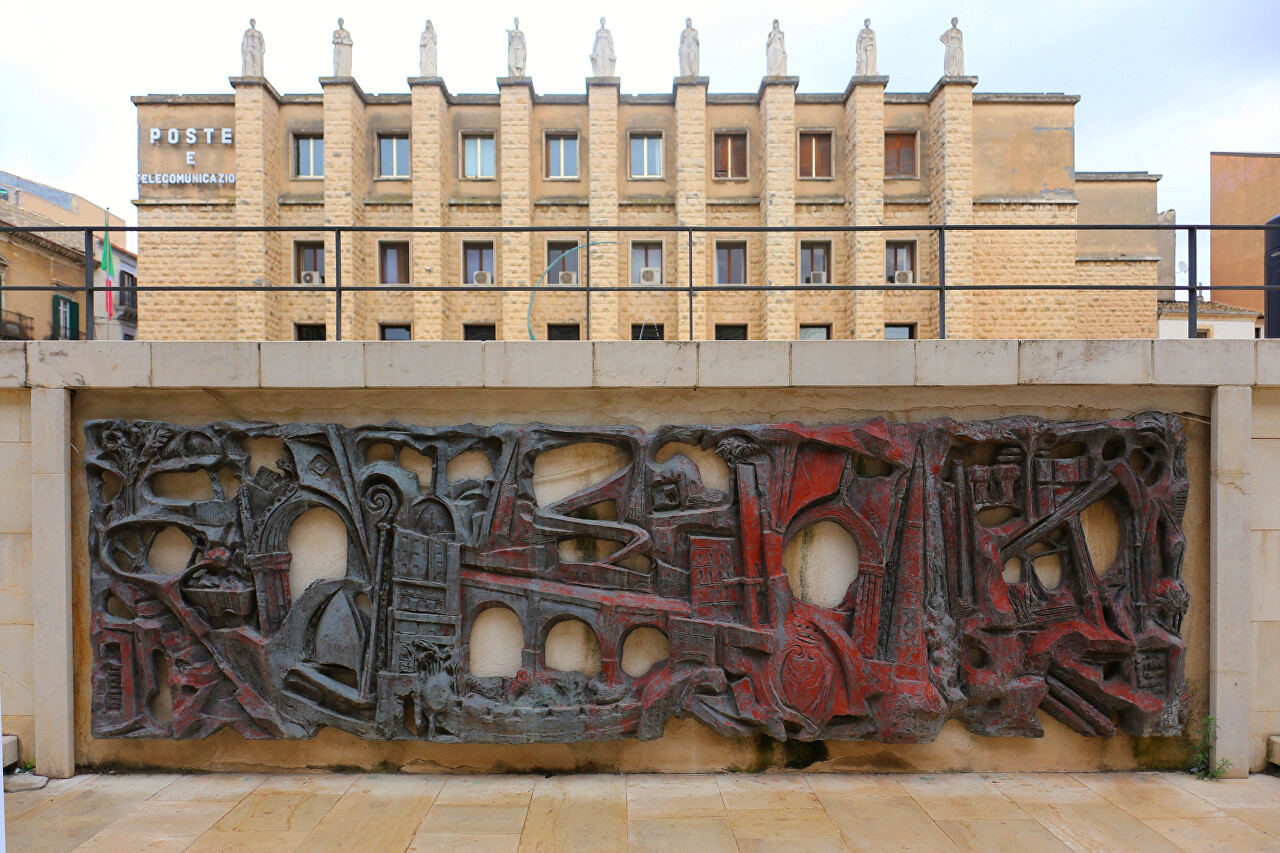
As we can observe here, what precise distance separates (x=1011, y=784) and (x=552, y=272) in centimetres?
2013

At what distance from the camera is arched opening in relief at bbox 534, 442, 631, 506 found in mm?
5047

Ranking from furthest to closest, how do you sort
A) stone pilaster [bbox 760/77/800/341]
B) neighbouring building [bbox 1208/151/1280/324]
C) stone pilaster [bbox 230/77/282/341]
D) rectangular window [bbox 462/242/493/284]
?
rectangular window [bbox 462/242/493/284], stone pilaster [bbox 760/77/800/341], stone pilaster [bbox 230/77/282/341], neighbouring building [bbox 1208/151/1280/324]

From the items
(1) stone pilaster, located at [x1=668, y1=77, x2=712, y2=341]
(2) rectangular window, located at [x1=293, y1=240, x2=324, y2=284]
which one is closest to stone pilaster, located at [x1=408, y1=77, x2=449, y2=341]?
(2) rectangular window, located at [x1=293, y1=240, x2=324, y2=284]

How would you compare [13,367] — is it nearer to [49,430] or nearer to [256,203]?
[49,430]

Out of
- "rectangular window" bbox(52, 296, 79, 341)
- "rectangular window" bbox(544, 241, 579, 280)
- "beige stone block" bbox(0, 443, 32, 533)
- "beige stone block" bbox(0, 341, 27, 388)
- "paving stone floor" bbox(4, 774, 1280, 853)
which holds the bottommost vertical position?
"paving stone floor" bbox(4, 774, 1280, 853)

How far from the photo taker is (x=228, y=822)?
14.7ft

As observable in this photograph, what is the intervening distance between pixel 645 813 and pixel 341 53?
82.1ft

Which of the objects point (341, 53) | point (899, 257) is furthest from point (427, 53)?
point (899, 257)

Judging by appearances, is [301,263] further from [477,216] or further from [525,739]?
[525,739]

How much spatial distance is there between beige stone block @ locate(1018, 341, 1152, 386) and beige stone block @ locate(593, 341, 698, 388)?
2.36 m

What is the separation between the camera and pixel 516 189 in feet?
73.2

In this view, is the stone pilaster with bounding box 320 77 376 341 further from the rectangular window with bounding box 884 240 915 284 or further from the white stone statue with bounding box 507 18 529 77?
the rectangular window with bounding box 884 240 915 284

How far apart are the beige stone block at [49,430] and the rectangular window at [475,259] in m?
18.4

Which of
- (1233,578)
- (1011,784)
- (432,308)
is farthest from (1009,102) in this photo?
(1011,784)
